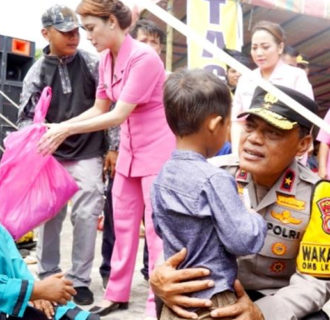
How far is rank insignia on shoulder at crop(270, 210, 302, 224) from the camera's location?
156 cm

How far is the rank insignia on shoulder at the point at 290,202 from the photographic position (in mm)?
1562

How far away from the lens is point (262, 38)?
3119 millimetres

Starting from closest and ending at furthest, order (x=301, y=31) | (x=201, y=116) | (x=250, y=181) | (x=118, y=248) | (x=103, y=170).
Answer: (x=201, y=116) < (x=250, y=181) < (x=118, y=248) < (x=103, y=170) < (x=301, y=31)

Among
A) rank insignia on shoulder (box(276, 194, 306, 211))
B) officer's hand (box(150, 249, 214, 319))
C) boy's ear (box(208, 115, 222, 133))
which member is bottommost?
officer's hand (box(150, 249, 214, 319))

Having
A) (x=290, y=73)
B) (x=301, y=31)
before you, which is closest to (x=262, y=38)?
(x=290, y=73)

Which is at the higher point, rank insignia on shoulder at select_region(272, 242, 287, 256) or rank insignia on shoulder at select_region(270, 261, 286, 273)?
rank insignia on shoulder at select_region(272, 242, 287, 256)

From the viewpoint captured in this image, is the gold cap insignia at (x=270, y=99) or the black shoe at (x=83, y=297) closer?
the gold cap insignia at (x=270, y=99)

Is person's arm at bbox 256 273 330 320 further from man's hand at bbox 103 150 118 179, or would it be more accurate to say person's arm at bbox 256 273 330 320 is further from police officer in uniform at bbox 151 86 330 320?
man's hand at bbox 103 150 118 179

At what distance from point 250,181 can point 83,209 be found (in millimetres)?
1339

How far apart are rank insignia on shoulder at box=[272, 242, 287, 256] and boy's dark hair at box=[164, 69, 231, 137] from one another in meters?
0.43

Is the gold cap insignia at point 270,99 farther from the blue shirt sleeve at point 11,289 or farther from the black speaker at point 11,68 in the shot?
the black speaker at point 11,68

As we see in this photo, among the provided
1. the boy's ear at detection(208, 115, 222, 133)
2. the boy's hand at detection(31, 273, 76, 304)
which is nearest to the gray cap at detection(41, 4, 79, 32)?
the boy's hand at detection(31, 273, 76, 304)

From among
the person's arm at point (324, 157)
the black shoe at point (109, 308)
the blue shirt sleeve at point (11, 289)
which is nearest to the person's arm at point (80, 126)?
the blue shirt sleeve at point (11, 289)

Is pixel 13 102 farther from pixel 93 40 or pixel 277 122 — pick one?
pixel 277 122
